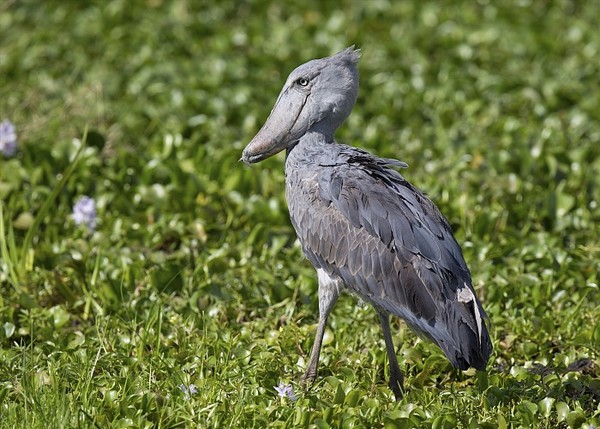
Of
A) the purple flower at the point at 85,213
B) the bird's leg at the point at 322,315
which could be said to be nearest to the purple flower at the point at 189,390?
the bird's leg at the point at 322,315

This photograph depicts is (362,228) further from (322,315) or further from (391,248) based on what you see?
(322,315)

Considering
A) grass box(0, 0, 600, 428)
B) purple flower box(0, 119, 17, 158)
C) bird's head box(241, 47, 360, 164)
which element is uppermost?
bird's head box(241, 47, 360, 164)

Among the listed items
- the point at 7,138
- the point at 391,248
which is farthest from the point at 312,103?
the point at 7,138

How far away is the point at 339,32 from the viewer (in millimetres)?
9297

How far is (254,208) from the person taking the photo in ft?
21.5

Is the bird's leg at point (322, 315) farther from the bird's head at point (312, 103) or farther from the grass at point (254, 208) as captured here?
the bird's head at point (312, 103)

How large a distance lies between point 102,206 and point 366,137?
6.75 feet

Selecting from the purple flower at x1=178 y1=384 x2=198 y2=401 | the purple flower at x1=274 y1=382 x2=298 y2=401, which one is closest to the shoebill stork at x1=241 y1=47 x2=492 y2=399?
the purple flower at x1=274 y1=382 x2=298 y2=401

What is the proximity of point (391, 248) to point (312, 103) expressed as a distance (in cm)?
89

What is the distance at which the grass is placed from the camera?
4.75 m

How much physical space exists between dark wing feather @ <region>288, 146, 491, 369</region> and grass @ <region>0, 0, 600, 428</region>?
1.31ft

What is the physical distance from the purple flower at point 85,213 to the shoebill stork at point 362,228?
1386mm

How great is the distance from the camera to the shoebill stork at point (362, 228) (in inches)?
180

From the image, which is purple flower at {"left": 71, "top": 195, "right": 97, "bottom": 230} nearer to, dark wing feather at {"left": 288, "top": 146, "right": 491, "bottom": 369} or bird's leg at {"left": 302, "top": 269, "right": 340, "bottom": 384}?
dark wing feather at {"left": 288, "top": 146, "right": 491, "bottom": 369}
